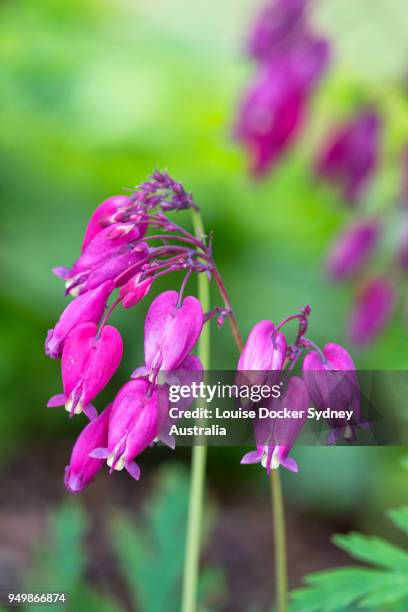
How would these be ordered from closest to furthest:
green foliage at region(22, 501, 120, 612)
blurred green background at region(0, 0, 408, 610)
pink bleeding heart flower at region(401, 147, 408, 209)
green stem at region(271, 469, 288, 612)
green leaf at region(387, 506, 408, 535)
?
1. green stem at region(271, 469, 288, 612)
2. green leaf at region(387, 506, 408, 535)
3. green foliage at region(22, 501, 120, 612)
4. pink bleeding heart flower at region(401, 147, 408, 209)
5. blurred green background at region(0, 0, 408, 610)

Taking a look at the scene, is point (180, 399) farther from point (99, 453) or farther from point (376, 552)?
point (376, 552)

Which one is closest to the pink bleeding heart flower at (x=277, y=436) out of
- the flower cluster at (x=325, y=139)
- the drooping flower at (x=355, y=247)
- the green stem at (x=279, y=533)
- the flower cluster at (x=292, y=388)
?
the flower cluster at (x=292, y=388)

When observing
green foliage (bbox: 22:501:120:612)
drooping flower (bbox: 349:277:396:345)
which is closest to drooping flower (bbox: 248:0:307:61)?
drooping flower (bbox: 349:277:396:345)

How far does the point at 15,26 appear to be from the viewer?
3596 mm

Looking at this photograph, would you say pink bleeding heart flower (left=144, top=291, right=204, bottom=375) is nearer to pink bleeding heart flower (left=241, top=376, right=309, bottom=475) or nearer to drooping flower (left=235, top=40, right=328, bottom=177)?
pink bleeding heart flower (left=241, top=376, right=309, bottom=475)

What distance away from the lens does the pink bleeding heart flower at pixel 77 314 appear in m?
0.72

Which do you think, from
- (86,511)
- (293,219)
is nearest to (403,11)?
(293,219)

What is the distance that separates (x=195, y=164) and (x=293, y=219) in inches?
17.7

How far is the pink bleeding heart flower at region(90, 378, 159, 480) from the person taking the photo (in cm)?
70

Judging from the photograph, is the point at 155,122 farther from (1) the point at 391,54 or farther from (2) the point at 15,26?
(1) the point at 391,54

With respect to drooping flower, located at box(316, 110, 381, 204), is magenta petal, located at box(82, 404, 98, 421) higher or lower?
lower

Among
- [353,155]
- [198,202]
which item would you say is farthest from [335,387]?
[198,202]

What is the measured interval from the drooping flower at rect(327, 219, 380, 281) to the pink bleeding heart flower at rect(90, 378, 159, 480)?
117 centimetres

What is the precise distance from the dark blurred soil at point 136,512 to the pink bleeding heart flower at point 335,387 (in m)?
1.31
